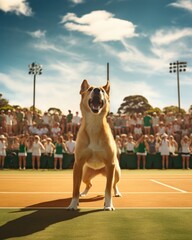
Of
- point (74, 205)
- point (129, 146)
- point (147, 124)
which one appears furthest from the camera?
point (147, 124)

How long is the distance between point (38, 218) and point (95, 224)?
1.07m

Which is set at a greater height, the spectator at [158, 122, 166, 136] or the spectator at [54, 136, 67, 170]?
the spectator at [158, 122, 166, 136]

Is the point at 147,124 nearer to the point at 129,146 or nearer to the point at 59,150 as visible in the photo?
the point at 129,146

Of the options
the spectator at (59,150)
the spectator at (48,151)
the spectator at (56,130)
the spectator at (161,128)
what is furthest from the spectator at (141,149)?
the spectator at (56,130)

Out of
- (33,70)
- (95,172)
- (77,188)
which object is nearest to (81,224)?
(77,188)

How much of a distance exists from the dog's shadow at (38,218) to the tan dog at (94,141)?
0.40 meters

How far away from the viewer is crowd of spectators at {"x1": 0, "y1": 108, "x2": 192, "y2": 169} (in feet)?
71.6

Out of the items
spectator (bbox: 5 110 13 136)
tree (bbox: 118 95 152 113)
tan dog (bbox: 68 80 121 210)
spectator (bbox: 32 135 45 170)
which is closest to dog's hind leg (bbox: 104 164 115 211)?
tan dog (bbox: 68 80 121 210)

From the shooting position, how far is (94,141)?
6.79 meters

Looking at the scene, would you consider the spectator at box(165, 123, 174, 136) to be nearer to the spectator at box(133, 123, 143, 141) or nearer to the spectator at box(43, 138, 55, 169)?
the spectator at box(133, 123, 143, 141)

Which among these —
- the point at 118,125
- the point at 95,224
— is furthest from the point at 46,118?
the point at 95,224

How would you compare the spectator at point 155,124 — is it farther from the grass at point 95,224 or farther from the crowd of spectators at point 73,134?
the grass at point 95,224

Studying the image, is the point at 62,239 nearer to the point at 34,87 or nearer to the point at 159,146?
the point at 159,146

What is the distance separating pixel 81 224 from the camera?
17.1ft
